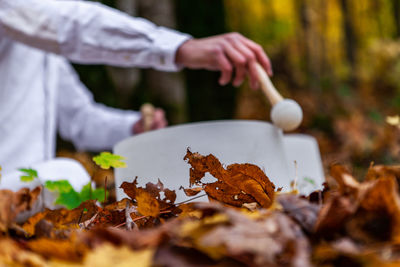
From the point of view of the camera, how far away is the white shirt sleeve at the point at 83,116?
7.34 feet

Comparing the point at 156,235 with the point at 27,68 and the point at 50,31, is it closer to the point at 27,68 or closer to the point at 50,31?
the point at 50,31

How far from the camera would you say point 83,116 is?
2357mm

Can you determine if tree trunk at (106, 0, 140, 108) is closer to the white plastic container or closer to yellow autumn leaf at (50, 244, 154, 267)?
the white plastic container

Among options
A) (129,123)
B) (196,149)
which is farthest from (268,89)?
(129,123)

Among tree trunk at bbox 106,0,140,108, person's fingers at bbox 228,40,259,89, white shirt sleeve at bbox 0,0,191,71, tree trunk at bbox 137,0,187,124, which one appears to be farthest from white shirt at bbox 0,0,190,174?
tree trunk at bbox 137,0,187,124

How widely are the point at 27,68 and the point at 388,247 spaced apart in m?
1.70

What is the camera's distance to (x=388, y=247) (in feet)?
1.17

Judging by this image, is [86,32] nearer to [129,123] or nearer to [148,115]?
[148,115]

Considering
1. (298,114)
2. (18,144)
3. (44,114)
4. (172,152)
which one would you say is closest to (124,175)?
(172,152)

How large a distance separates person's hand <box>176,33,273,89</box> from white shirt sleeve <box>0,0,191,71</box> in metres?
0.08

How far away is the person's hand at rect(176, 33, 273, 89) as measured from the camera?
1.02 metres

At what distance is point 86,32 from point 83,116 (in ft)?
4.37

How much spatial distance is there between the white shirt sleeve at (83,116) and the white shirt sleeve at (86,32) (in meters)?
1.05

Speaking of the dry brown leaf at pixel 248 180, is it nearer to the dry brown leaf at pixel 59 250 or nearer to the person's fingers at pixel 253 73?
the dry brown leaf at pixel 59 250
